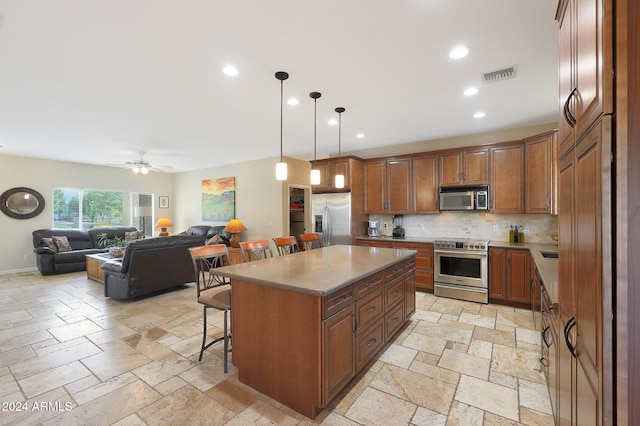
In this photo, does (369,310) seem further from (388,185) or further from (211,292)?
(388,185)

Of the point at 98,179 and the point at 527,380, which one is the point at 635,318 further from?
the point at 98,179

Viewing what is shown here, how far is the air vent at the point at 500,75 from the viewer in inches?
108

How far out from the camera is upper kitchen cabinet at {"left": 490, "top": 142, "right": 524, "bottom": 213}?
4.31 meters

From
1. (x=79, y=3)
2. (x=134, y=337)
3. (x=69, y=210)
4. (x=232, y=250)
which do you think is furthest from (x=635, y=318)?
(x=69, y=210)

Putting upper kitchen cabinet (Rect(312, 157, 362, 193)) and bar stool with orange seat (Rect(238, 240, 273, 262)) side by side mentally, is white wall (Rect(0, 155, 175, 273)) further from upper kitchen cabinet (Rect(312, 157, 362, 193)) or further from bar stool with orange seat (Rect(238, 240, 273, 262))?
bar stool with orange seat (Rect(238, 240, 273, 262))

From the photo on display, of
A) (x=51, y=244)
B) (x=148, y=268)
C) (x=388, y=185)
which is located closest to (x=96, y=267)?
(x=51, y=244)

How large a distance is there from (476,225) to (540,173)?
1270 millimetres

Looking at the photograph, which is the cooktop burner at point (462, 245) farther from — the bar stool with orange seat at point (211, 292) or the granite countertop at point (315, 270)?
the bar stool with orange seat at point (211, 292)

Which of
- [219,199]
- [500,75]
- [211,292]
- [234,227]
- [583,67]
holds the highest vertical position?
[500,75]

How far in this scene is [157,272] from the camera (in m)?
4.63

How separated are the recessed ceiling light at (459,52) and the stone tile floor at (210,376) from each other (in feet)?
9.20

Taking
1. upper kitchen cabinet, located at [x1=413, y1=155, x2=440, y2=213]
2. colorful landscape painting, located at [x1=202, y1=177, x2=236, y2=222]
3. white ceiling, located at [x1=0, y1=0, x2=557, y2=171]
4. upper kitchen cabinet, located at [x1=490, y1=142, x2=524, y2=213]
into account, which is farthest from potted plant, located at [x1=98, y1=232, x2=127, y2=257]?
upper kitchen cabinet, located at [x1=490, y1=142, x2=524, y2=213]

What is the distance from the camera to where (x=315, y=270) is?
242cm

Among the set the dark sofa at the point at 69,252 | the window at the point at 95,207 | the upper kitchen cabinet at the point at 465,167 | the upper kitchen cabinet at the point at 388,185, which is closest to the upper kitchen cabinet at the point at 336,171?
the upper kitchen cabinet at the point at 388,185
